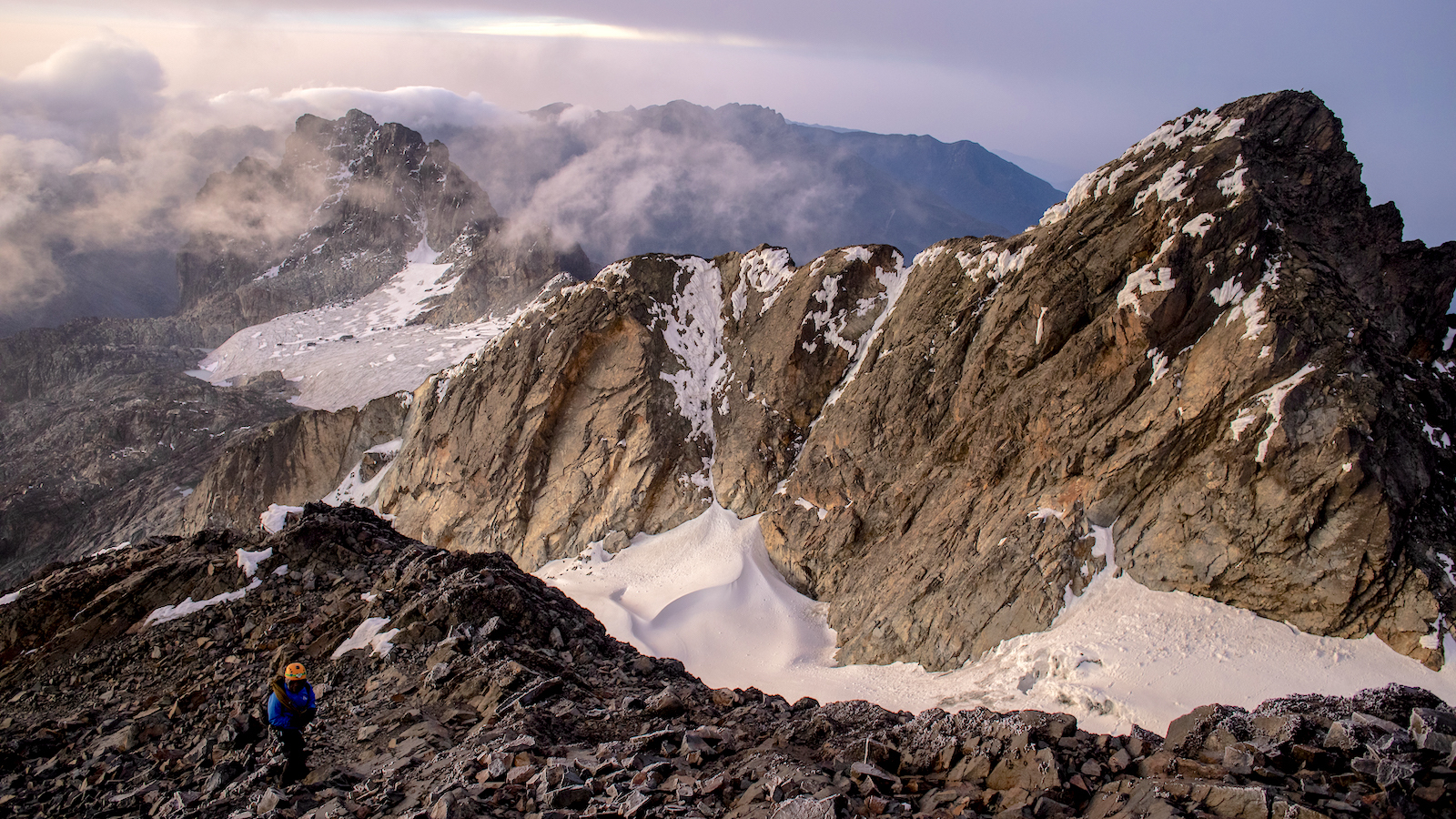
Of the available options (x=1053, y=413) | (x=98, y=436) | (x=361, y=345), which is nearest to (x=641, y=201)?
(x=361, y=345)

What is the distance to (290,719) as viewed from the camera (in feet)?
35.0

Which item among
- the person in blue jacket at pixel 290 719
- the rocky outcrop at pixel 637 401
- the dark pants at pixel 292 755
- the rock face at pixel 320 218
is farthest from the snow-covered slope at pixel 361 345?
the dark pants at pixel 292 755

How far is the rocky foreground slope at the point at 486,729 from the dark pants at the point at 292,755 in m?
0.27

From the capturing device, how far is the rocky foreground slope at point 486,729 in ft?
29.0

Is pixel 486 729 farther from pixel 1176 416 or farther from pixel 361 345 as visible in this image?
pixel 361 345

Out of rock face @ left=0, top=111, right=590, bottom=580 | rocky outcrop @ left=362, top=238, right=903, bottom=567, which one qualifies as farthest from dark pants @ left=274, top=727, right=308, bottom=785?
rock face @ left=0, top=111, right=590, bottom=580

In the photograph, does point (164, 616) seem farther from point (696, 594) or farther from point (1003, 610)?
point (1003, 610)

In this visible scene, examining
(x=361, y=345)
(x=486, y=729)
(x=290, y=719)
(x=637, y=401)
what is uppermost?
(x=290, y=719)

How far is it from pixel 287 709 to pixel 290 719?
16 cm

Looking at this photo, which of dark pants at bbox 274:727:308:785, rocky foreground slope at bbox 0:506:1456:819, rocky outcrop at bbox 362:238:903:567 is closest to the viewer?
rocky foreground slope at bbox 0:506:1456:819

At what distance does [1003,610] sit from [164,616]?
908 inches

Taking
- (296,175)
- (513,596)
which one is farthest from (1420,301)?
(296,175)

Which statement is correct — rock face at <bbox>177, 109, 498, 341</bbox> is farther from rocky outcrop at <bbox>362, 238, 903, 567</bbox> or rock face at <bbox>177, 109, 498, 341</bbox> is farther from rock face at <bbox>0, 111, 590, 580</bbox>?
rocky outcrop at <bbox>362, 238, 903, 567</bbox>

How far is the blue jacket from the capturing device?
35.0 feet
